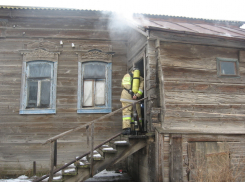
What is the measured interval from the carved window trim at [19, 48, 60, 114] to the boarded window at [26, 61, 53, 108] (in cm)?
10

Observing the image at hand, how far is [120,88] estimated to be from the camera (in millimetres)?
8258

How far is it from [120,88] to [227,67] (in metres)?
3.46

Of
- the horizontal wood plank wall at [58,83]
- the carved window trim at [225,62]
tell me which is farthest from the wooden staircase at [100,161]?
the carved window trim at [225,62]

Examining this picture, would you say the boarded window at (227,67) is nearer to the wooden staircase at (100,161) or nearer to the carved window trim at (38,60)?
the wooden staircase at (100,161)

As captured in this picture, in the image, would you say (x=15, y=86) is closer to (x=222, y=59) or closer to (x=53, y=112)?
(x=53, y=112)

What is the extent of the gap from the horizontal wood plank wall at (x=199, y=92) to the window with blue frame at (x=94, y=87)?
107 inches

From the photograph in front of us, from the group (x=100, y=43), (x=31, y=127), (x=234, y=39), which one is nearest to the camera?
(x=234, y=39)

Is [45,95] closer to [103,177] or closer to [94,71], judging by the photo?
[94,71]

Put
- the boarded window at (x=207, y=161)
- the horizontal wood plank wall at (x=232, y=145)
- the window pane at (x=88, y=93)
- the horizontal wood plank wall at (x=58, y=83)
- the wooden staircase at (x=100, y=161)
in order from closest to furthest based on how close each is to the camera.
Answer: the wooden staircase at (x=100, y=161) → the boarded window at (x=207, y=161) → the horizontal wood plank wall at (x=232, y=145) → the horizontal wood plank wall at (x=58, y=83) → the window pane at (x=88, y=93)

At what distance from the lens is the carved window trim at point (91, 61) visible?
8016mm

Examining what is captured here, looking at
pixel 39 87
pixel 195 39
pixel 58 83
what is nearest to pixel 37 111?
pixel 39 87

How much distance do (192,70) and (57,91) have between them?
4.47 m

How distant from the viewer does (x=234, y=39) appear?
20.1ft

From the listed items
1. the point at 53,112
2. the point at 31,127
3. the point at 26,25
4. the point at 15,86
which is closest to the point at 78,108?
the point at 53,112
